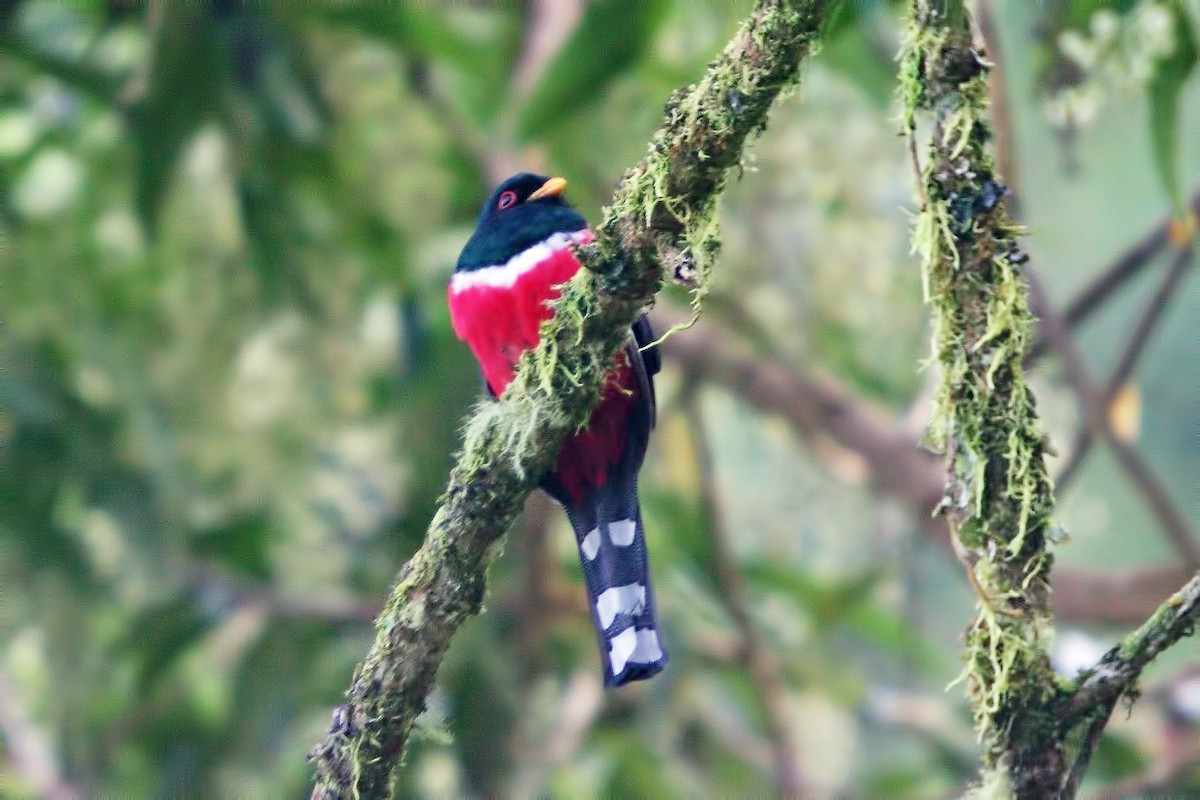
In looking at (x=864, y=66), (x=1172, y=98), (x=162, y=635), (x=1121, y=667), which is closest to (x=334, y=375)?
(x=162, y=635)

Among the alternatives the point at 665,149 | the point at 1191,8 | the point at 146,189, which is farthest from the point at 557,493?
the point at 146,189

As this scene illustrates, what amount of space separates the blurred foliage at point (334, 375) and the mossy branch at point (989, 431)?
104 inches

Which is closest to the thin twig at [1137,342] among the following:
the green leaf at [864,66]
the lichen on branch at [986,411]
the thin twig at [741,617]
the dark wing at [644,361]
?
the green leaf at [864,66]

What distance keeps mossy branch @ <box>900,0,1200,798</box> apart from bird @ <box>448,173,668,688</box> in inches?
39.0

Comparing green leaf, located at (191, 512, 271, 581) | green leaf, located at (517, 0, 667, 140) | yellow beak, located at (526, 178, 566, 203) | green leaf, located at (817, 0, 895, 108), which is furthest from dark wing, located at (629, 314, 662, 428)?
green leaf, located at (191, 512, 271, 581)

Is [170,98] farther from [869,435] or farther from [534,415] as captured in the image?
[534,415]

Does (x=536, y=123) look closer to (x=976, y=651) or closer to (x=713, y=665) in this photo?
(x=713, y=665)

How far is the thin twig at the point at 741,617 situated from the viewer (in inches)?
204

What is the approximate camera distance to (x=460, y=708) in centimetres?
480

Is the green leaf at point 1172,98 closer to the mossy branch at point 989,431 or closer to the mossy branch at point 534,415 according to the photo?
the mossy branch at point 989,431

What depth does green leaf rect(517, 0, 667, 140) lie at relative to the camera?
4.34 metres

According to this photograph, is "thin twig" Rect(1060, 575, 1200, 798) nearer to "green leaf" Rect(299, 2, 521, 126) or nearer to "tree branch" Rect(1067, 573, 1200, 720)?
"tree branch" Rect(1067, 573, 1200, 720)

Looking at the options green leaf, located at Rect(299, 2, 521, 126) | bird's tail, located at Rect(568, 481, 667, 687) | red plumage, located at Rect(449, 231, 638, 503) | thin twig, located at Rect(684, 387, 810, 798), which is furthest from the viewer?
thin twig, located at Rect(684, 387, 810, 798)

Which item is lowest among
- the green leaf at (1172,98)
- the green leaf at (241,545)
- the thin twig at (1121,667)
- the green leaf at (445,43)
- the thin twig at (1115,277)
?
the thin twig at (1121,667)
